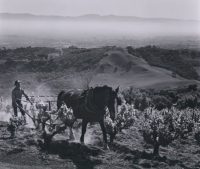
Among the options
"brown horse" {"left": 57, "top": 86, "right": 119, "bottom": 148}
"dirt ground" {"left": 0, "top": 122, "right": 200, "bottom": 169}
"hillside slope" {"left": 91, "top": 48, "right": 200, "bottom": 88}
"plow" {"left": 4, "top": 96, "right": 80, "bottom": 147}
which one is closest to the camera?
"dirt ground" {"left": 0, "top": 122, "right": 200, "bottom": 169}

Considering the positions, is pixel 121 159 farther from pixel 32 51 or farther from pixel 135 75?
pixel 32 51

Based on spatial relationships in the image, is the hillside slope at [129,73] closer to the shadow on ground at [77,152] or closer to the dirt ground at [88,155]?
the dirt ground at [88,155]

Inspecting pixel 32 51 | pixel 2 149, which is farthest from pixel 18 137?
pixel 32 51

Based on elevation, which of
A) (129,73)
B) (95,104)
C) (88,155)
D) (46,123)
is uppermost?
(95,104)

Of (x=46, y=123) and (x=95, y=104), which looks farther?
(x=46, y=123)

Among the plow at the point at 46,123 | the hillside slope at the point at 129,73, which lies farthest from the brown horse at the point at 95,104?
the hillside slope at the point at 129,73

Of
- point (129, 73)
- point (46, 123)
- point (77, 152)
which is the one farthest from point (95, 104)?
point (129, 73)

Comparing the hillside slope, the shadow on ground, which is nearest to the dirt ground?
the shadow on ground

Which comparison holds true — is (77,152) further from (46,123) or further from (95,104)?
(46,123)

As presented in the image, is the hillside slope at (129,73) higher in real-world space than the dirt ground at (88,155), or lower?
lower

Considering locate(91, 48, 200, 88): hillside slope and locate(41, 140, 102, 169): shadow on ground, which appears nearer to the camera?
locate(41, 140, 102, 169): shadow on ground

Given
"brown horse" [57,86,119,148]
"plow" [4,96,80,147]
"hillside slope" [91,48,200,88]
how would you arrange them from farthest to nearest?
1. "hillside slope" [91,48,200,88]
2. "plow" [4,96,80,147]
3. "brown horse" [57,86,119,148]

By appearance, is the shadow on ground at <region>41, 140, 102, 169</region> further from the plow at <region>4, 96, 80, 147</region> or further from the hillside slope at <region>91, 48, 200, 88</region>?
the hillside slope at <region>91, 48, 200, 88</region>

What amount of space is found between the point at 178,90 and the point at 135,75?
14.5m
